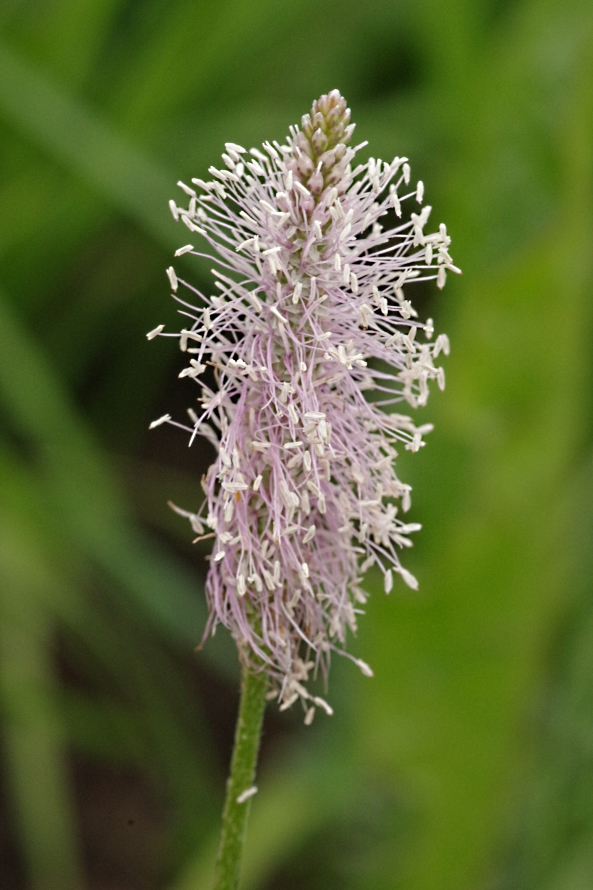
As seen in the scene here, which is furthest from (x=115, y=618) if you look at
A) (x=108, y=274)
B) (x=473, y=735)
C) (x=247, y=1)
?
(x=247, y=1)

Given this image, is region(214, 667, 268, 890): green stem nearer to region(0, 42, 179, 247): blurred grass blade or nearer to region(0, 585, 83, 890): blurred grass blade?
region(0, 585, 83, 890): blurred grass blade

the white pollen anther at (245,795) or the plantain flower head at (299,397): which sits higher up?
the plantain flower head at (299,397)

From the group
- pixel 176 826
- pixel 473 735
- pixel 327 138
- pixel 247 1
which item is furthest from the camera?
pixel 247 1

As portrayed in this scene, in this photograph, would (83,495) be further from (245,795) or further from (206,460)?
(245,795)

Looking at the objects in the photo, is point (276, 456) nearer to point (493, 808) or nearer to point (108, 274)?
point (493, 808)

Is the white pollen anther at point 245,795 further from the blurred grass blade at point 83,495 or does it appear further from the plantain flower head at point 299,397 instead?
the blurred grass blade at point 83,495

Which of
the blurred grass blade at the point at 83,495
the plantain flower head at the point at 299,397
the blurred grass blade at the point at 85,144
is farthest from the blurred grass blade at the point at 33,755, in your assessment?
the plantain flower head at the point at 299,397

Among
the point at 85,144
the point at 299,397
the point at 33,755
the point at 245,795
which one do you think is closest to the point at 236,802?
the point at 245,795
